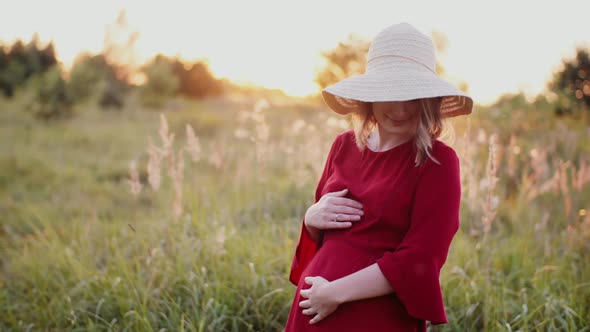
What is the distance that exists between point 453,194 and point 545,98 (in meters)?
8.94

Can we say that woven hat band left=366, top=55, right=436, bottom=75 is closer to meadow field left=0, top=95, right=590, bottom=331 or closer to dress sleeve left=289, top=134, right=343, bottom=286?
meadow field left=0, top=95, right=590, bottom=331

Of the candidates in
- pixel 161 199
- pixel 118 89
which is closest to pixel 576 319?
pixel 161 199

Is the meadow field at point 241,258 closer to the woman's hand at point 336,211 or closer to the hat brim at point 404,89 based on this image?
the hat brim at point 404,89

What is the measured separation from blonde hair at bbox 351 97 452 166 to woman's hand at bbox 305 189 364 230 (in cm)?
21

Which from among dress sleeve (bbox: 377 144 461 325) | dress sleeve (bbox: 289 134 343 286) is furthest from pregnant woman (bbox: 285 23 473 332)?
dress sleeve (bbox: 289 134 343 286)

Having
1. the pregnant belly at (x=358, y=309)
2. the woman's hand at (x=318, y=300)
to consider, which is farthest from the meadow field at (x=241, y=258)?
the woman's hand at (x=318, y=300)

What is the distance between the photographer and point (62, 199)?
22.1ft

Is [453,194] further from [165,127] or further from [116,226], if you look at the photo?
[116,226]

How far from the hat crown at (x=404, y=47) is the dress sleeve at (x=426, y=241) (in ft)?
1.15

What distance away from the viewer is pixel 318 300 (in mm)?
1623

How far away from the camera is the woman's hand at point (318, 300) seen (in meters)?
1.60

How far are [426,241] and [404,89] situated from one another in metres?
0.47

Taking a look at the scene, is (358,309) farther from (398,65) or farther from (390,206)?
(398,65)

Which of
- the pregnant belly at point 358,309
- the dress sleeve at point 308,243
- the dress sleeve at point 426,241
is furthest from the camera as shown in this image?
the dress sleeve at point 308,243
